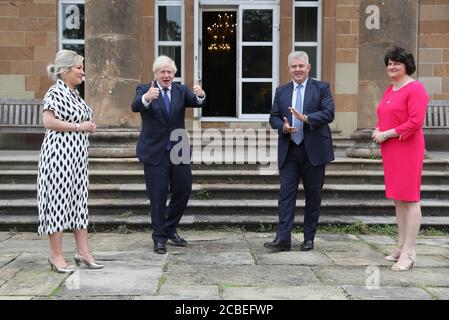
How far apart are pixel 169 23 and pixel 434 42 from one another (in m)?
5.43

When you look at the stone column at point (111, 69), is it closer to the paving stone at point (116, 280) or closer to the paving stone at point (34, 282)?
the paving stone at point (116, 280)

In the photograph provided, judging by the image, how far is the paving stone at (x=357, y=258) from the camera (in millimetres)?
5090

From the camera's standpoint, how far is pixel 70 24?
12.0 meters

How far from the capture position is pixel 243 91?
1220cm

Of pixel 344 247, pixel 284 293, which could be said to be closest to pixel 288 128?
pixel 344 247

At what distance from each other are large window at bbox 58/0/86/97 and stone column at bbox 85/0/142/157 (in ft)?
12.8

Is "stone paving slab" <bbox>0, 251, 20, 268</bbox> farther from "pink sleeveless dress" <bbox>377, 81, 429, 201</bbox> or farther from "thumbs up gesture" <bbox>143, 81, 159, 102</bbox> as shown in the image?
"pink sleeveless dress" <bbox>377, 81, 429, 201</bbox>

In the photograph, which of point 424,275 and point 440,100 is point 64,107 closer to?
point 424,275

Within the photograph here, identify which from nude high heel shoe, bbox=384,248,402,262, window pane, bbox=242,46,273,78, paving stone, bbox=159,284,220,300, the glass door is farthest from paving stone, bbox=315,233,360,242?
window pane, bbox=242,46,273,78

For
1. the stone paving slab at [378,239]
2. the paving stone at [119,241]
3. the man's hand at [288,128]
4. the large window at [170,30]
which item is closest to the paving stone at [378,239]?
the stone paving slab at [378,239]

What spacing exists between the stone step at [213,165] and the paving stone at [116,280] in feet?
9.85

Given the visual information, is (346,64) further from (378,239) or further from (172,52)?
(378,239)

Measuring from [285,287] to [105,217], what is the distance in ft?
10.7

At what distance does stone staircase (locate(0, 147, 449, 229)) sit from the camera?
6.93 metres
